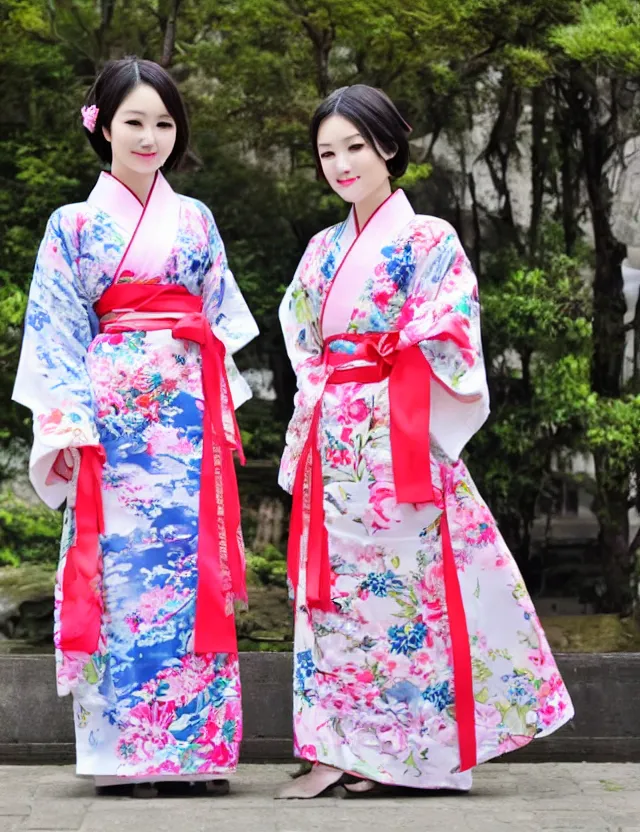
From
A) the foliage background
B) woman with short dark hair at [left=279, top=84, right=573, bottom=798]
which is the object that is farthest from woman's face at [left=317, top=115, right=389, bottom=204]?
the foliage background

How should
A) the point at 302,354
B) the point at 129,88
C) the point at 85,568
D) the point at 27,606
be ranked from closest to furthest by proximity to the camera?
the point at 85,568 < the point at 129,88 < the point at 302,354 < the point at 27,606

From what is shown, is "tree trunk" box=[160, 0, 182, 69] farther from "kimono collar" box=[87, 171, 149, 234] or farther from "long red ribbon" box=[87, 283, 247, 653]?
"long red ribbon" box=[87, 283, 247, 653]

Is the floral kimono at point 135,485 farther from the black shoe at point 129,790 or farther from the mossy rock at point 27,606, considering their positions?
the mossy rock at point 27,606

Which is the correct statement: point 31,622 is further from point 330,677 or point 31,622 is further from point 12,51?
point 12,51

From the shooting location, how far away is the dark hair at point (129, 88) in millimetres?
4457

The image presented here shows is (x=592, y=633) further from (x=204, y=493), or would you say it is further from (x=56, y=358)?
(x=56, y=358)

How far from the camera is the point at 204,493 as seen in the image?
446 cm

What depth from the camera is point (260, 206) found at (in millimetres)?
6438

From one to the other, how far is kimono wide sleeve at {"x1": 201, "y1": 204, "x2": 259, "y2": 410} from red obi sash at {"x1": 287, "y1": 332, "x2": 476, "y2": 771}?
1.03ft

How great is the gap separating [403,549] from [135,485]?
84 centimetres

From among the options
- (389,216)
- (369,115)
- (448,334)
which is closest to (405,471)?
(448,334)

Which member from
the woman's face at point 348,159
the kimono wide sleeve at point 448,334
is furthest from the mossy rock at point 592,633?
the woman's face at point 348,159

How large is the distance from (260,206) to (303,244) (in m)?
0.26

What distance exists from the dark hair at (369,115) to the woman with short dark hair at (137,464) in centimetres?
48
